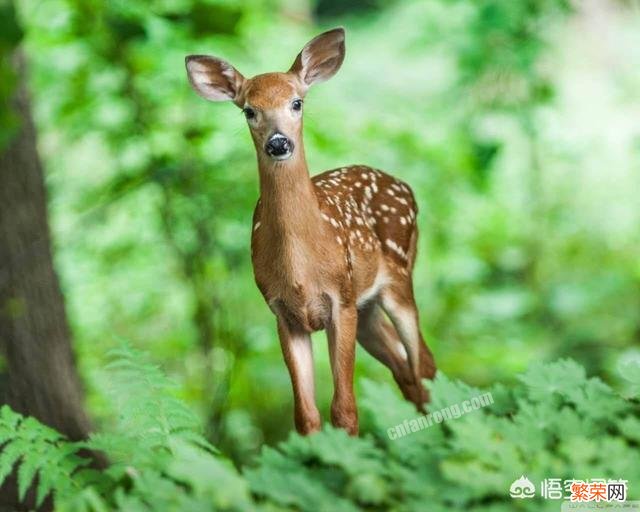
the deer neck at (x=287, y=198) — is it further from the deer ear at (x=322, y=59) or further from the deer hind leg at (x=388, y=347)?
the deer hind leg at (x=388, y=347)

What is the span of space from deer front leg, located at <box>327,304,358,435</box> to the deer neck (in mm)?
192

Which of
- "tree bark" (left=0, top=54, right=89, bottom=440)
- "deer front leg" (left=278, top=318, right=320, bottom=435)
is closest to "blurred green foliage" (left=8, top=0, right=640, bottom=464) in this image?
"tree bark" (left=0, top=54, right=89, bottom=440)

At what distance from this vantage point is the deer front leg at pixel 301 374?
2.17m

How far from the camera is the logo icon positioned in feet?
5.87

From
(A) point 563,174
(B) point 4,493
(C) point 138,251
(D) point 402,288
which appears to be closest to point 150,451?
(D) point 402,288

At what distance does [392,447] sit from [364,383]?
5.5 inches

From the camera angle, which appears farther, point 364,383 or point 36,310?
point 36,310

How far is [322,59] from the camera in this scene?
7.34 ft

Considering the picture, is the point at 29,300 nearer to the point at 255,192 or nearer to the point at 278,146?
the point at 255,192

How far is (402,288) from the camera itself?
246 centimetres

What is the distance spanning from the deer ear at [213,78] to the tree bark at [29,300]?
143cm

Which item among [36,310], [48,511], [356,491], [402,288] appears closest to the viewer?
[356,491]

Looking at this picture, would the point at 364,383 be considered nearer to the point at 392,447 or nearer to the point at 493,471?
the point at 392,447

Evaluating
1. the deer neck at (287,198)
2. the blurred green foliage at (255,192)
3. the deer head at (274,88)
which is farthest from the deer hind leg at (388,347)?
the blurred green foliage at (255,192)
